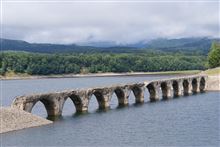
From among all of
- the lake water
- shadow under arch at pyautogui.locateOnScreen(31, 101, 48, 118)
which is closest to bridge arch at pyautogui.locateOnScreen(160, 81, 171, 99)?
the lake water

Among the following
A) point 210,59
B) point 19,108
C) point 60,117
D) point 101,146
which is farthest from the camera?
point 210,59

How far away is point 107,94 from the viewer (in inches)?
4163

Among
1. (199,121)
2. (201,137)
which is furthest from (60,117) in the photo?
(201,137)

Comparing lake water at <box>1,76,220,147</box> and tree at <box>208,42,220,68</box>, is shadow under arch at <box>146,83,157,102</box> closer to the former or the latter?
lake water at <box>1,76,220,147</box>

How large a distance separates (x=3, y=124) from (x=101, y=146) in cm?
1775

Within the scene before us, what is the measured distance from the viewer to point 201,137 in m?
66.9

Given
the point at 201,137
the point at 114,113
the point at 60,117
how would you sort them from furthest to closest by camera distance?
the point at 114,113 → the point at 60,117 → the point at 201,137

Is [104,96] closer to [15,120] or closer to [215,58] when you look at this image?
[15,120]

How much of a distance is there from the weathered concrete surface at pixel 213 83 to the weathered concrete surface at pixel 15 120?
84.8 metres

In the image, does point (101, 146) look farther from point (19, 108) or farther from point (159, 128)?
point (19, 108)

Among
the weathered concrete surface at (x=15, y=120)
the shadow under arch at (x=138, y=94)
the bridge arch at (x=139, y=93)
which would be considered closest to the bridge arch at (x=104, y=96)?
the shadow under arch at (x=138, y=94)

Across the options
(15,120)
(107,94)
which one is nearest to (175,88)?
(107,94)

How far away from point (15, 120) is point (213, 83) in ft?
300

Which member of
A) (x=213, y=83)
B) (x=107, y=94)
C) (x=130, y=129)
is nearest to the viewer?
(x=130, y=129)
